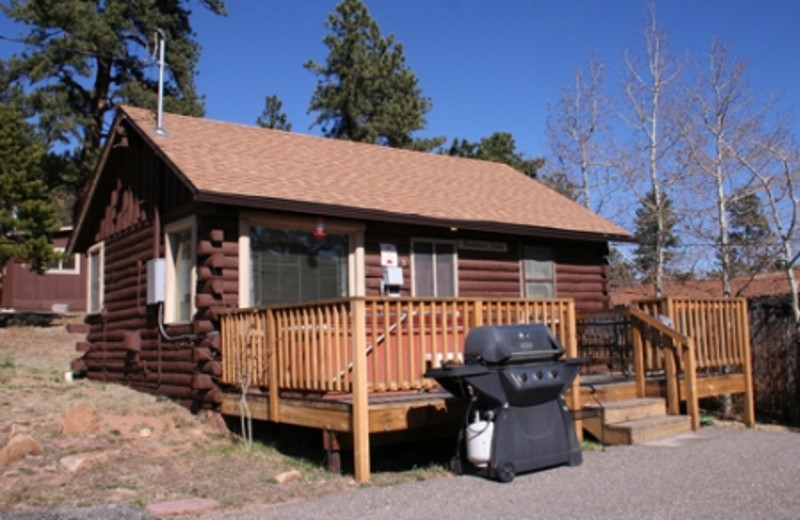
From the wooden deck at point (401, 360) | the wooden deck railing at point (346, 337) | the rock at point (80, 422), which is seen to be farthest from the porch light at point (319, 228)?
the rock at point (80, 422)

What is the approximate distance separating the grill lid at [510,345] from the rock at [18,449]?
4473 mm

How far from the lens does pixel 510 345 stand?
24.8 ft

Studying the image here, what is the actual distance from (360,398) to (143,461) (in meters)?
2.61

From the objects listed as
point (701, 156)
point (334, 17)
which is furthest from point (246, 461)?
point (334, 17)

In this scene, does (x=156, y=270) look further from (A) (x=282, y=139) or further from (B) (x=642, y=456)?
(B) (x=642, y=456)

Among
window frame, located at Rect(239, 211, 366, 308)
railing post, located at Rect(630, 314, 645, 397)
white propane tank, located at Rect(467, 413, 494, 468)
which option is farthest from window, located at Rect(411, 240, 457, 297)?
white propane tank, located at Rect(467, 413, 494, 468)

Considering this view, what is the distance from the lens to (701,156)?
15.7 m

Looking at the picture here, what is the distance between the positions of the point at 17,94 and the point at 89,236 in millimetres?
→ 15134

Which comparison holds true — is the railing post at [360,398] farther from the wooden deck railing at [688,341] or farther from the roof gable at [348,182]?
the wooden deck railing at [688,341]

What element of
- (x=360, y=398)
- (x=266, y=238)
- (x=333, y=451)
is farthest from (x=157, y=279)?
(x=360, y=398)

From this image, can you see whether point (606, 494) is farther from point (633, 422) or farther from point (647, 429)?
point (633, 422)

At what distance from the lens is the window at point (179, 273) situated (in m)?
11.6

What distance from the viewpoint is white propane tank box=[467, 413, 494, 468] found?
7430 mm

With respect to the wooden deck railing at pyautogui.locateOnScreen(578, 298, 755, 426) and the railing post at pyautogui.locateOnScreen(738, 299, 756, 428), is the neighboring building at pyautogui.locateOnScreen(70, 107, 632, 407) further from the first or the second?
the railing post at pyautogui.locateOnScreen(738, 299, 756, 428)
